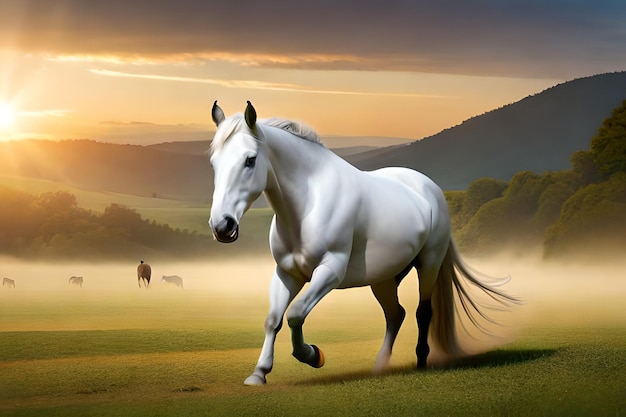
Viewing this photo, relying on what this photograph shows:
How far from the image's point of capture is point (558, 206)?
16688mm

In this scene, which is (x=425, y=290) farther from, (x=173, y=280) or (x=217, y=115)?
(x=173, y=280)

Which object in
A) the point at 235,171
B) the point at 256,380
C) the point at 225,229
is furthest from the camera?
the point at 256,380

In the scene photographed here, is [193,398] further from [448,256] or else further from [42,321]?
[42,321]

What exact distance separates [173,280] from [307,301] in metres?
8.34

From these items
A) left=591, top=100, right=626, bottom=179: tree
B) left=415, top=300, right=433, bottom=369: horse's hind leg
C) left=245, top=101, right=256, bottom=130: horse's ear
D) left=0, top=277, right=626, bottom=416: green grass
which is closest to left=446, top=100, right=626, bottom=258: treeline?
left=591, top=100, right=626, bottom=179: tree

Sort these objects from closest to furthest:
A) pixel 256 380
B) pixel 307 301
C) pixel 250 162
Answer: pixel 250 162, pixel 307 301, pixel 256 380

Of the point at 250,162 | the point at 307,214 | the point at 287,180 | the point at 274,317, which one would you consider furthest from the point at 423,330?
the point at 250,162

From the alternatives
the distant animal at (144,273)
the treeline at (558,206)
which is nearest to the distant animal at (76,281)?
the distant animal at (144,273)

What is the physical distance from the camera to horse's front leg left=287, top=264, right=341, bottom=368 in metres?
7.18

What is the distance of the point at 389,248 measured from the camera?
789 centimetres

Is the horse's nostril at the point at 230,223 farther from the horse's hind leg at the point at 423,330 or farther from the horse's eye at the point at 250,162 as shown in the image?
the horse's hind leg at the point at 423,330

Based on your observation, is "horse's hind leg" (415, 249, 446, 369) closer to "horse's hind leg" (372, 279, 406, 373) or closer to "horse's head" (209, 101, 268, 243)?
"horse's hind leg" (372, 279, 406, 373)

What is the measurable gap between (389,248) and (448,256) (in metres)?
1.26

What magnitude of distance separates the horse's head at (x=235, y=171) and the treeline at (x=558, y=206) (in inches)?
374
